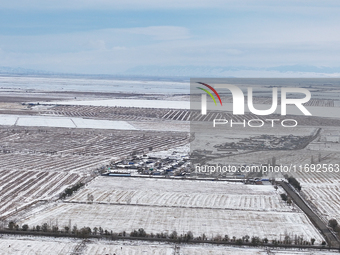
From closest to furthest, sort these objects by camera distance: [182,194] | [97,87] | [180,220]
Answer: [180,220]
[182,194]
[97,87]

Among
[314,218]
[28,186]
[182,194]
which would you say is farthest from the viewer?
[28,186]

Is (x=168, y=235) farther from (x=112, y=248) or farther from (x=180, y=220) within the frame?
(x=112, y=248)

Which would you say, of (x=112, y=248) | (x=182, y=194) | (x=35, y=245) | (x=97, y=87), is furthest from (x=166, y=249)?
(x=97, y=87)

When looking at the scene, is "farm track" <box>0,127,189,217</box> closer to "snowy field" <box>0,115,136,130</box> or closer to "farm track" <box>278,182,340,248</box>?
"snowy field" <box>0,115,136,130</box>

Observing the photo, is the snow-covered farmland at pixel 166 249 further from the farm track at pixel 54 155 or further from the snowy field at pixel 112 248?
the farm track at pixel 54 155

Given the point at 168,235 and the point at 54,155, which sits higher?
the point at 54,155
